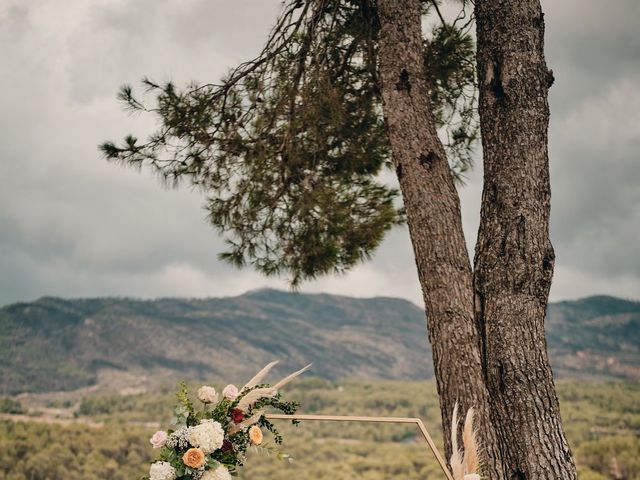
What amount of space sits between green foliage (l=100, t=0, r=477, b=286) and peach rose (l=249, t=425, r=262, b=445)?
6.92 feet

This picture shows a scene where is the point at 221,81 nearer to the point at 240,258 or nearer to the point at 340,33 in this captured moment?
the point at 340,33

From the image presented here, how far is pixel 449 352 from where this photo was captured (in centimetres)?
231

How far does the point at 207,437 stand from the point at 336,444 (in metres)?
82.2

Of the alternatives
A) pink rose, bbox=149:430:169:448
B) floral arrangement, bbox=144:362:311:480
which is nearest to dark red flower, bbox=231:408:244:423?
floral arrangement, bbox=144:362:311:480

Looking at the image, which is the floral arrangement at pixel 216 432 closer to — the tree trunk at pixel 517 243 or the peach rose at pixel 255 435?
the peach rose at pixel 255 435

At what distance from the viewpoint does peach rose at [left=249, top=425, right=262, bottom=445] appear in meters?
2.00

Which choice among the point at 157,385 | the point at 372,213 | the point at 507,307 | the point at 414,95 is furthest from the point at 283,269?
the point at 157,385

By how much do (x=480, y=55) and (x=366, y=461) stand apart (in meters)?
71.0

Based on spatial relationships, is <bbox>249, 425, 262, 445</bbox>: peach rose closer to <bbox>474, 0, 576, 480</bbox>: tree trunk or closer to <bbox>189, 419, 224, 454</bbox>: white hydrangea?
<bbox>189, 419, 224, 454</bbox>: white hydrangea

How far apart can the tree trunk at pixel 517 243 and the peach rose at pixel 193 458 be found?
1.11 meters

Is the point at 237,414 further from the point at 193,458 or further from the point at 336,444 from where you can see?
the point at 336,444

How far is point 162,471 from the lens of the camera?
1911 millimetres

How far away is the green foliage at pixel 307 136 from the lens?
3.86 m

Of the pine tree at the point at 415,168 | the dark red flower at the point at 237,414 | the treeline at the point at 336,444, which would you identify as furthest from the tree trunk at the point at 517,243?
the treeline at the point at 336,444
